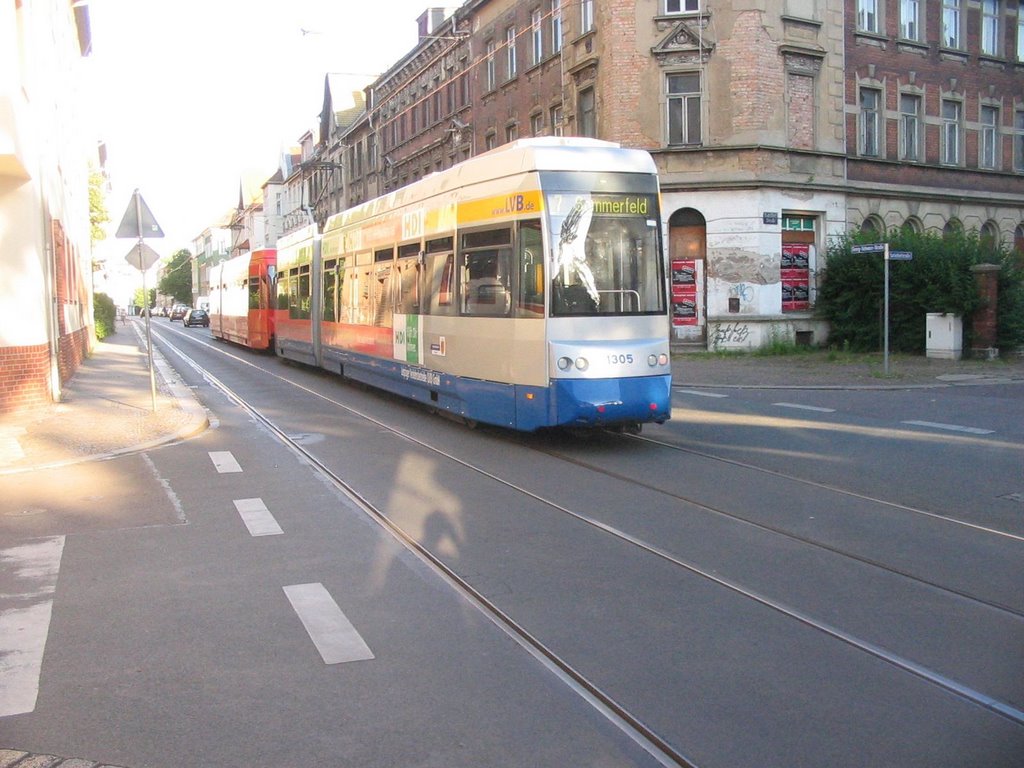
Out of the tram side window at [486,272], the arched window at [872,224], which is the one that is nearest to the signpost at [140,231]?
the tram side window at [486,272]

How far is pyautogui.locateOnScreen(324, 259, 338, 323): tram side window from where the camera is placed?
19.9 metres

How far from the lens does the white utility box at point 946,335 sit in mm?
24812

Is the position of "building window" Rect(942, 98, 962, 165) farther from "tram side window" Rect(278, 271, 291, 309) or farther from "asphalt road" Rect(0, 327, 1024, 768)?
"asphalt road" Rect(0, 327, 1024, 768)

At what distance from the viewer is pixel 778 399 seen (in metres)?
18.0

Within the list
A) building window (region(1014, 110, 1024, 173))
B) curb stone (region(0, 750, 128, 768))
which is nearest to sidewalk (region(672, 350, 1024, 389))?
building window (region(1014, 110, 1024, 173))

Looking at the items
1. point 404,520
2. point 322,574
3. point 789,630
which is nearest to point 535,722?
point 789,630

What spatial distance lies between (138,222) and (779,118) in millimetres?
18305

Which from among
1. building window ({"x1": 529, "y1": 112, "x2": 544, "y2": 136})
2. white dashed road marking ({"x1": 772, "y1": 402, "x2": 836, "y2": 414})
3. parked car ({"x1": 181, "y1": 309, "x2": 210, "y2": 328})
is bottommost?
white dashed road marking ({"x1": 772, "y1": 402, "x2": 836, "y2": 414})

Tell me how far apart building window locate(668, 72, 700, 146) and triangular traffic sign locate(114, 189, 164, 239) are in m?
16.1

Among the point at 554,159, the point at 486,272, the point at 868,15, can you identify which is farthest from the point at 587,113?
the point at 554,159

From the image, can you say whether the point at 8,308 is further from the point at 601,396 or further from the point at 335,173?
the point at 335,173

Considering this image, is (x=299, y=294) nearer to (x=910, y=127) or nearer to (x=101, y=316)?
(x=910, y=127)

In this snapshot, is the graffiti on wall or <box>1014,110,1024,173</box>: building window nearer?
the graffiti on wall

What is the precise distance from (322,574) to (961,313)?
21.9m
